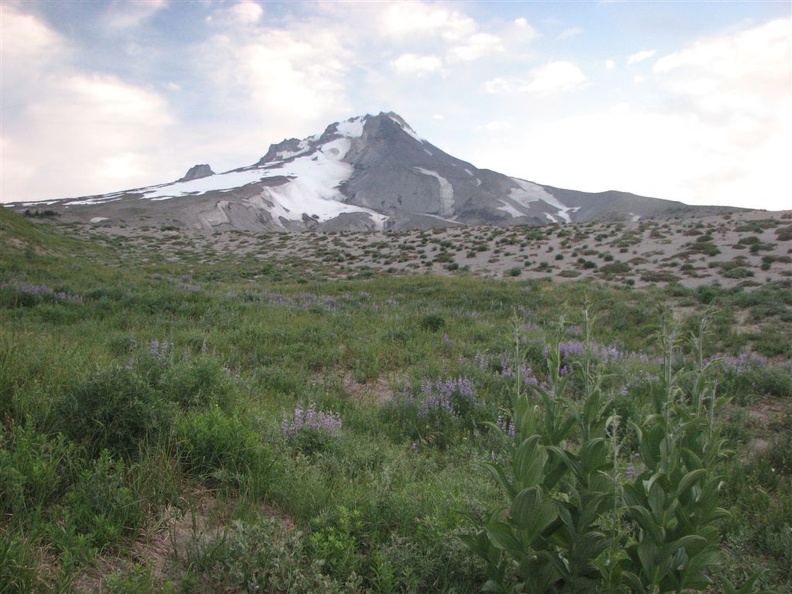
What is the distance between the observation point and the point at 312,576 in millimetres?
2520

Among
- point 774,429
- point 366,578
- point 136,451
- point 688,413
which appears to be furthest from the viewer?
point 774,429

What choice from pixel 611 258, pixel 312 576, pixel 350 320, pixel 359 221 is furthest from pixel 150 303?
pixel 359 221

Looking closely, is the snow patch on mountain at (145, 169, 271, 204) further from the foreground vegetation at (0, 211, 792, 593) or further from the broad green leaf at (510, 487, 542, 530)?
the broad green leaf at (510, 487, 542, 530)

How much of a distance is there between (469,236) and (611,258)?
1421cm

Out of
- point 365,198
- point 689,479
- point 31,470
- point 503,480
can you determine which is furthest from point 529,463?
point 365,198

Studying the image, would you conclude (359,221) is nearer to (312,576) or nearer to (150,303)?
(150,303)

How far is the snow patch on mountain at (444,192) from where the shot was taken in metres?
127

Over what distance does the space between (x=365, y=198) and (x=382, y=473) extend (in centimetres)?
13500

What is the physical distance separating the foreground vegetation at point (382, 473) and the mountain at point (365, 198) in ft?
224

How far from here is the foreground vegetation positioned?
2.05m

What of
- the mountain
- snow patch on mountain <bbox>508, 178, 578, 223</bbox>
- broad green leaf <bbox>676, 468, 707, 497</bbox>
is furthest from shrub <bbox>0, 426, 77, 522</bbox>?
snow patch on mountain <bbox>508, 178, 578, 223</bbox>

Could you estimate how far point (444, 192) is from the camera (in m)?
135

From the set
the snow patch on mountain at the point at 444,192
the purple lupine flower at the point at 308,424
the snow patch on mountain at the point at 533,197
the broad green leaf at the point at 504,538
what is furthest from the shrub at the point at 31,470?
the snow patch on mountain at the point at 444,192

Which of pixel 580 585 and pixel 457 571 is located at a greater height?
pixel 580 585
